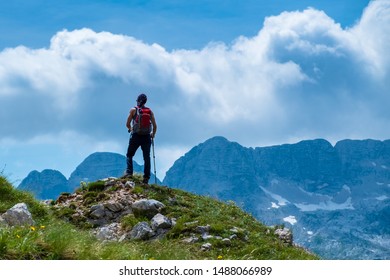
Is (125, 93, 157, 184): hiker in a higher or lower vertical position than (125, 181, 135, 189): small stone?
higher

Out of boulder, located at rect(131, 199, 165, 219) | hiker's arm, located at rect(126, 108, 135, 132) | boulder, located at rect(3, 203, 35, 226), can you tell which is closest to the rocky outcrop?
boulder, located at rect(131, 199, 165, 219)

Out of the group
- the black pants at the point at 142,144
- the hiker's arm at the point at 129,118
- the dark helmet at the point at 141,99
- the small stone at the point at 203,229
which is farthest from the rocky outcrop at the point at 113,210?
the dark helmet at the point at 141,99

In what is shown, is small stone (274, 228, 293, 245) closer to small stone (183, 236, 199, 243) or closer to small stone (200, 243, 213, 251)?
small stone (183, 236, 199, 243)

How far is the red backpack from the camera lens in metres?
26.1

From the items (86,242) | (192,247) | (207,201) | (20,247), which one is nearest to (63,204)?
(207,201)

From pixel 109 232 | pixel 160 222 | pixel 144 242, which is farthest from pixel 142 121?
pixel 144 242

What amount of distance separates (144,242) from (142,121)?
8.01m

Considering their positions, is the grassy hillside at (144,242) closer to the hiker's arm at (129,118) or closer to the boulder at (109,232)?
the boulder at (109,232)

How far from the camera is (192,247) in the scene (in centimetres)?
1886

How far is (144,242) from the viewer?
19.3 metres

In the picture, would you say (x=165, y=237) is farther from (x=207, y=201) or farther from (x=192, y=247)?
(x=207, y=201)

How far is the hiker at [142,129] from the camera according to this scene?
2616 cm

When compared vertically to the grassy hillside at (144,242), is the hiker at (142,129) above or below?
above

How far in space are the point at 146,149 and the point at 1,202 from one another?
7491 millimetres
